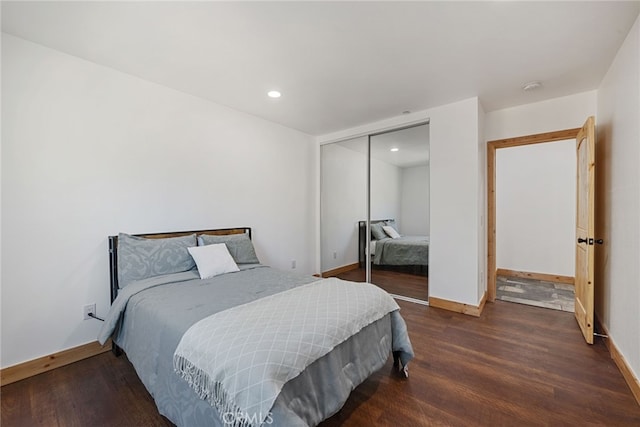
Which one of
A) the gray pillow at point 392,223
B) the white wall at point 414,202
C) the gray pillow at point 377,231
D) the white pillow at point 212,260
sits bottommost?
the white pillow at point 212,260

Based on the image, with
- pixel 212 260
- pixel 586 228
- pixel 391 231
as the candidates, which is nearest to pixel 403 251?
pixel 391 231

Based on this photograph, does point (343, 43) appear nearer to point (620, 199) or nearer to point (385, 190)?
point (385, 190)

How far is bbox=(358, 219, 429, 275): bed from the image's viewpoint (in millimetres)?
3783

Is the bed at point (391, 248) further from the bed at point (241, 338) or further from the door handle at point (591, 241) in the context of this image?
the bed at point (241, 338)

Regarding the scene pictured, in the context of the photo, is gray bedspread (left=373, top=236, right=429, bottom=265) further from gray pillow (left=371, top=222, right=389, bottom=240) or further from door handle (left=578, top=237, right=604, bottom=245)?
door handle (left=578, top=237, right=604, bottom=245)

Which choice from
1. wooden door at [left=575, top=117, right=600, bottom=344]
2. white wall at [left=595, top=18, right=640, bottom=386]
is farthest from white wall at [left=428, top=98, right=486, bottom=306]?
white wall at [left=595, top=18, right=640, bottom=386]

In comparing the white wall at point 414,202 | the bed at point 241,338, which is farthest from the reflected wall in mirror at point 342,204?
the bed at point 241,338

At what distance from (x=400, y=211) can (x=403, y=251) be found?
0.58m

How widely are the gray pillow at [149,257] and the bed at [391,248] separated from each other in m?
2.56

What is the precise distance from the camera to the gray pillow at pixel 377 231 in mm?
4203

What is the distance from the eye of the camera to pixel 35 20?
A: 73.7 inches

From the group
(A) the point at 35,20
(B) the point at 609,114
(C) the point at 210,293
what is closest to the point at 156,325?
(C) the point at 210,293

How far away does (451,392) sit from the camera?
184cm

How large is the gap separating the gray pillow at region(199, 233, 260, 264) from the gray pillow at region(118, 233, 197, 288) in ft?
0.81
